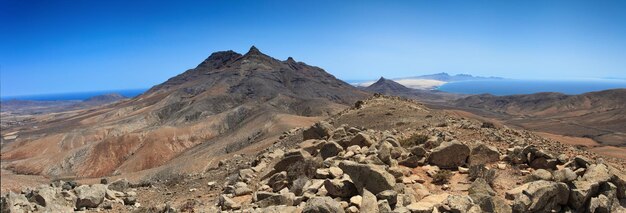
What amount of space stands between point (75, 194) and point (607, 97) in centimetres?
16357

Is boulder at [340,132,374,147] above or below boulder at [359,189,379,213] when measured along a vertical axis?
above

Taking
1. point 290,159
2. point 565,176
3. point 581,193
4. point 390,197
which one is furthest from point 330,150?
point 581,193

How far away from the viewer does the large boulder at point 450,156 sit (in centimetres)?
1068

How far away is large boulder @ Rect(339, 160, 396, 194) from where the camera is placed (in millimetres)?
8148

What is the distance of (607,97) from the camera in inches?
5320

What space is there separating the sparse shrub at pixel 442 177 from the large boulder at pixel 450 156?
2.54 ft

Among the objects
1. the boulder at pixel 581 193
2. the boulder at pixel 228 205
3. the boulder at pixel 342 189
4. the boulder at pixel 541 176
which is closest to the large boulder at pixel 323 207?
the boulder at pixel 342 189

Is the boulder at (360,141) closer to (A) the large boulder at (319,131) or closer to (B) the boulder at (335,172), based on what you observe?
(B) the boulder at (335,172)

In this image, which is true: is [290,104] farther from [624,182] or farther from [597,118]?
[597,118]

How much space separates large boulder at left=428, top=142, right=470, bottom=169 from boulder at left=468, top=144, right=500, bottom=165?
1.17 feet

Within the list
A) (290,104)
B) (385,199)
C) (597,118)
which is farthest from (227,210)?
(597,118)

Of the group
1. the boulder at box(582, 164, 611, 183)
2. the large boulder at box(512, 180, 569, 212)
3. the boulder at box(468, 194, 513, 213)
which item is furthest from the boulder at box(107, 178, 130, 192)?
the boulder at box(582, 164, 611, 183)

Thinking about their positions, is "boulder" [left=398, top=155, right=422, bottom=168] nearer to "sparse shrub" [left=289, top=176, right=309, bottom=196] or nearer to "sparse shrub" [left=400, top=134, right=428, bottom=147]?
"sparse shrub" [left=400, top=134, right=428, bottom=147]

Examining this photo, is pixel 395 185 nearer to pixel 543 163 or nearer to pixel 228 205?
pixel 228 205
